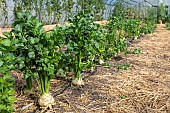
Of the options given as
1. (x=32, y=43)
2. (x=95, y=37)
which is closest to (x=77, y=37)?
(x=95, y=37)

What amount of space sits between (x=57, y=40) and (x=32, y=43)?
0.22m

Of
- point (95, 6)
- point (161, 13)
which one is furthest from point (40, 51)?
point (161, 13)

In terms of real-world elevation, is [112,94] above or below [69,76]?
below

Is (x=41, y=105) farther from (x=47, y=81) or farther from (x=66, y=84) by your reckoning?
(x=66, y=84)

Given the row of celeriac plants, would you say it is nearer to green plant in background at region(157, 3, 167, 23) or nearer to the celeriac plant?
the celeriac plant

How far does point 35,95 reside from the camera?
2.36m

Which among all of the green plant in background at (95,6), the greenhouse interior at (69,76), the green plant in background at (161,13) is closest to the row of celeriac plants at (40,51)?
the greenhouse interior at (69,76)

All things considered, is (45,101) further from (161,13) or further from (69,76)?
(161,13)

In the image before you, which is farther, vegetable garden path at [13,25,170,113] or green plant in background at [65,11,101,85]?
green plant in background at [65,11,101,85]

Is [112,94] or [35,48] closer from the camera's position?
[35,48]

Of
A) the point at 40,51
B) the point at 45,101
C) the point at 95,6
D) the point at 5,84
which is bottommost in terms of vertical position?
the point at 45,101

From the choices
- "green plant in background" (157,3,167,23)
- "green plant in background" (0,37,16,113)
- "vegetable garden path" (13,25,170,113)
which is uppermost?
"green plant in background" (157,3,167,23)

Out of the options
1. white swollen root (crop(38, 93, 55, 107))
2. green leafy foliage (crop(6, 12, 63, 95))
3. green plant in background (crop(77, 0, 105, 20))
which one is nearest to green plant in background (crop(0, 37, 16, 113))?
green leafy foliage (crop(6, 12, 63, 95))

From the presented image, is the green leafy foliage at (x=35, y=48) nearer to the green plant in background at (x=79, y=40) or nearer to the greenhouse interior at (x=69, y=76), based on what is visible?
the greenhouse interior at (x=69, y=76)
